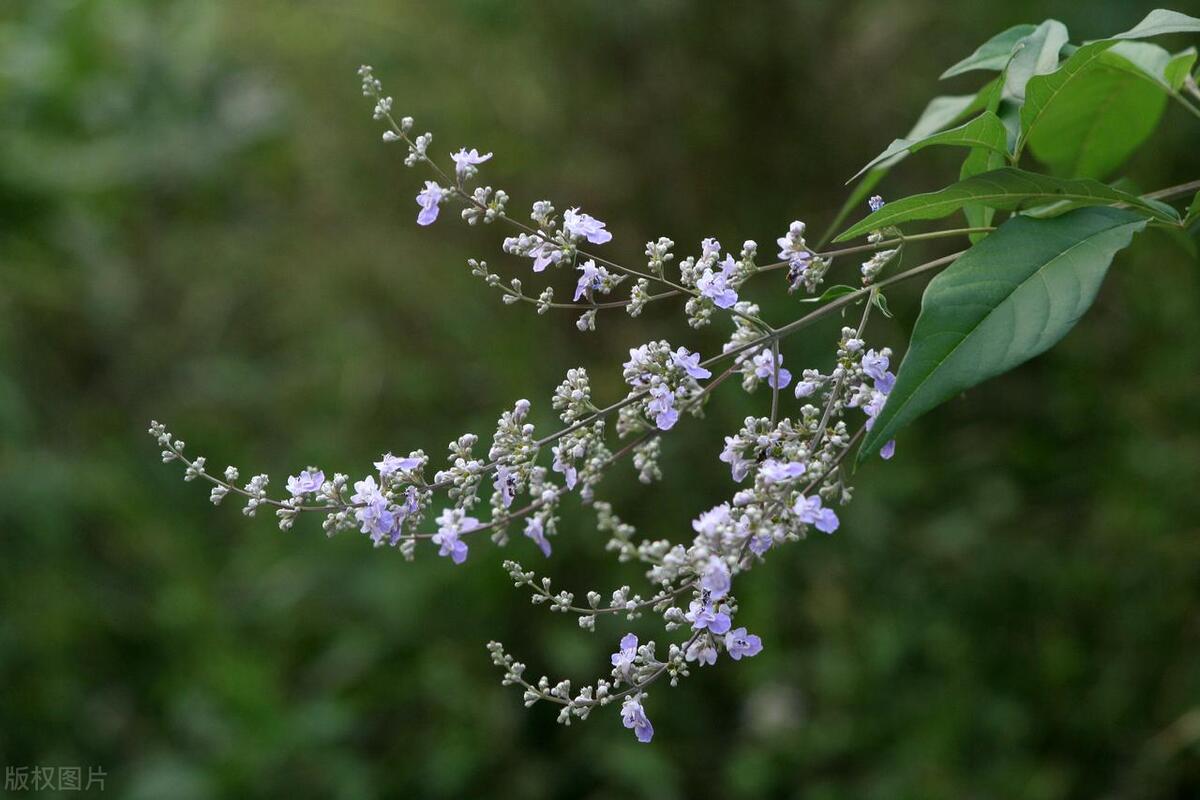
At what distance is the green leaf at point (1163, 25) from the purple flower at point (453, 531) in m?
0.67

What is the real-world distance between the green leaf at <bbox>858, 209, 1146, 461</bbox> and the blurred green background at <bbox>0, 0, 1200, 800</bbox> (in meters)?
2.20

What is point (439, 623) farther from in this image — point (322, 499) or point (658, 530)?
point (322, 499)

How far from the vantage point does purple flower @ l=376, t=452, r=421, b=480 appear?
0.96m

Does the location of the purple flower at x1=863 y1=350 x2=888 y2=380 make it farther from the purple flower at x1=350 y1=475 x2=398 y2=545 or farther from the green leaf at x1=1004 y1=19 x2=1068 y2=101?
the purple flower at x1=350 y1=475 x2=398 y2=545

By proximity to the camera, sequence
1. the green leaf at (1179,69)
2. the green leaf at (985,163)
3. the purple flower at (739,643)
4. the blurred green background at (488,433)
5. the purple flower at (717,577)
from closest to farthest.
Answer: the purple flower at (717,577), the purple flower at (739,643), the green leaf at (985,163), the green leaf at (1179,69), the blurred green background at (488,433)

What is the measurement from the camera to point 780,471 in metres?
0.85

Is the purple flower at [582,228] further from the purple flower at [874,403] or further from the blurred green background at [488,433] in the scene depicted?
the blurred green background at [488,433]

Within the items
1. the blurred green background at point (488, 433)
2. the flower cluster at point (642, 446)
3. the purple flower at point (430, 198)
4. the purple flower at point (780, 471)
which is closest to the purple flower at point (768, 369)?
the flower cluster at point (642, 446)

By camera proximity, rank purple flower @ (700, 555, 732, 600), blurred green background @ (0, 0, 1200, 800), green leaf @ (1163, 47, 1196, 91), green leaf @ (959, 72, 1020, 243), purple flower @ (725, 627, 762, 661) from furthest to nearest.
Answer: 1. blurred green background @ (0, 0, 1200, 800)
2. green leaf @ (1163, 47, 1196, 91)
3. green leaf @ (959, 72, 1020, 243)
4. purple flower @ (725, 627, 762, 661)
5. purple flower @ (700, 555, 732, 600)

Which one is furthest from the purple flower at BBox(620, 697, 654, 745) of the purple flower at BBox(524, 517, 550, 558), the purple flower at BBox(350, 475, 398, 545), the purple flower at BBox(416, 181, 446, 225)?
the purple flower at BBox(416, 181, 446, 225)

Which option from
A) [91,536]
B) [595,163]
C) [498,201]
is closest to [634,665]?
[498,201]

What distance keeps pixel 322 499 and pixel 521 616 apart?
239 cm

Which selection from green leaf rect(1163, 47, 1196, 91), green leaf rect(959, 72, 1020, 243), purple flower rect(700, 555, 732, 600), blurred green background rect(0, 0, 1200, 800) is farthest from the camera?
blurred green background rect(0, 0, 1200, 800)

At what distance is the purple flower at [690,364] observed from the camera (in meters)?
0.93
